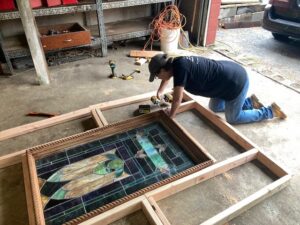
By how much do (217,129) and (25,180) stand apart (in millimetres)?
1597

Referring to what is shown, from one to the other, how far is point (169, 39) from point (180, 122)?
1.90 m

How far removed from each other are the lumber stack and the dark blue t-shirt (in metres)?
3.61

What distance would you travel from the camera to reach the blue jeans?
2137 mm

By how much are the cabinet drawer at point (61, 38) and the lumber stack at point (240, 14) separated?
3.13 meters

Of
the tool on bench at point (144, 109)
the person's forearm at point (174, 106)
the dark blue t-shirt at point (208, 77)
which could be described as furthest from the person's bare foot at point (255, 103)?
the tool on bench at point (144, 109)

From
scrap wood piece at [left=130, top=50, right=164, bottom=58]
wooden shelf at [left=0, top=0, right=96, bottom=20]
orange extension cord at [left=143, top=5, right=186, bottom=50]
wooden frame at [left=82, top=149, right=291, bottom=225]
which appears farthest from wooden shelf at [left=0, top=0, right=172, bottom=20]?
wooden frame at [left=82, top=149, right=291, bottom=225]

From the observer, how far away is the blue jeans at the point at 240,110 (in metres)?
2.14

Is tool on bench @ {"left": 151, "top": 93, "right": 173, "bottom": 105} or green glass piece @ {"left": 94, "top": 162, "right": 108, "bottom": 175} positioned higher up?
tool on bench @ {"left": 151, "top": 93, "right": 173, "bottom": 105}

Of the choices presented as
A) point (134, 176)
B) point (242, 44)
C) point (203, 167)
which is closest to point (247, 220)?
point (203, 167)

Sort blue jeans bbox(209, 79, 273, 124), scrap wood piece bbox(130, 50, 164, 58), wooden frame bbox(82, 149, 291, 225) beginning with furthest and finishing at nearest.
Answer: scrap wood piece bbox(130, 50, 164, 58) → blue jeans bbox(209, 79, 273, 124) → wooden frame bbox(82, 149, 291, 225)

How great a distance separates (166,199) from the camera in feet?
5.31

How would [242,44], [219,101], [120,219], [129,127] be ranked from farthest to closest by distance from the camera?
[242,44] → [219,101] → [129,127] → [120,219]

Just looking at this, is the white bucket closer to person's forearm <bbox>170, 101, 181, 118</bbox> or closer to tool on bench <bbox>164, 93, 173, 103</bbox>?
tool on bench <bbox>164, 93, 173, 103</bbox>

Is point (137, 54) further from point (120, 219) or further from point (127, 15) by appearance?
point (120, 219)
